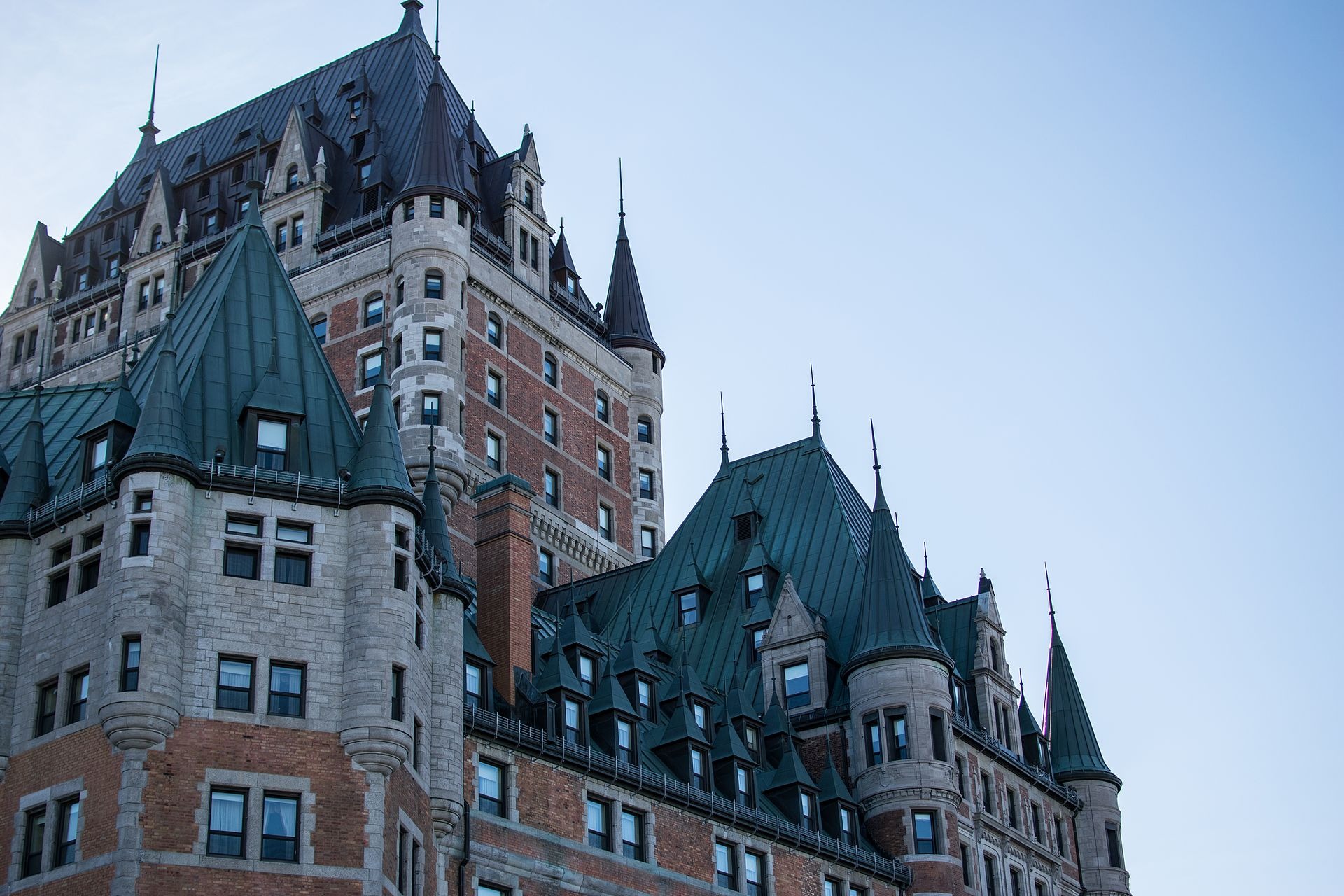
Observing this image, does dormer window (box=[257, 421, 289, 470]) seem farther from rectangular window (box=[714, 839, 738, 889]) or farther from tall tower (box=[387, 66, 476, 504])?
tall tower (box=[387, 66, 476, 504])

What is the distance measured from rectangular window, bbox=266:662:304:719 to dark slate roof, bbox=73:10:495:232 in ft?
131

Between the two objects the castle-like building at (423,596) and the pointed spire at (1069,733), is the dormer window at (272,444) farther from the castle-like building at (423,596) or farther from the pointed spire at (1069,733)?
the pointed spire at (1069,733)

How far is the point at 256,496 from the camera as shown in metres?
44.1

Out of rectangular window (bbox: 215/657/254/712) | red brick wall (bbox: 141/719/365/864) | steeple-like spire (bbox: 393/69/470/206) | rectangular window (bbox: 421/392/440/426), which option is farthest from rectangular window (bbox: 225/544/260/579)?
steeple-like spire (bbox: 393/69/470/206)

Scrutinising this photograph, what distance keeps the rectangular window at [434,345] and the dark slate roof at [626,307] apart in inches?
557

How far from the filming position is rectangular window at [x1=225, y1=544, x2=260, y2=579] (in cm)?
4334

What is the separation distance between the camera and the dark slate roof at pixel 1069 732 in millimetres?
74875

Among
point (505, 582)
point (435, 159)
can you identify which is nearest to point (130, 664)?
point (505, 582)

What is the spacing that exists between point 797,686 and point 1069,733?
15307 mm

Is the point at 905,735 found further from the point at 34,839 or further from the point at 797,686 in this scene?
the point at 34,839

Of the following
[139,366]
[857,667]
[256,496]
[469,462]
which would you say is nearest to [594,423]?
[469,462]

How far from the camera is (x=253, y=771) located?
41156 mm

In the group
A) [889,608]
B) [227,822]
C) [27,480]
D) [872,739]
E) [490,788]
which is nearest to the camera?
[227,822]

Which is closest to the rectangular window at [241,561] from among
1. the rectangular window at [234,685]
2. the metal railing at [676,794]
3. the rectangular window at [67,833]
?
the rectangular window at [234,685]
